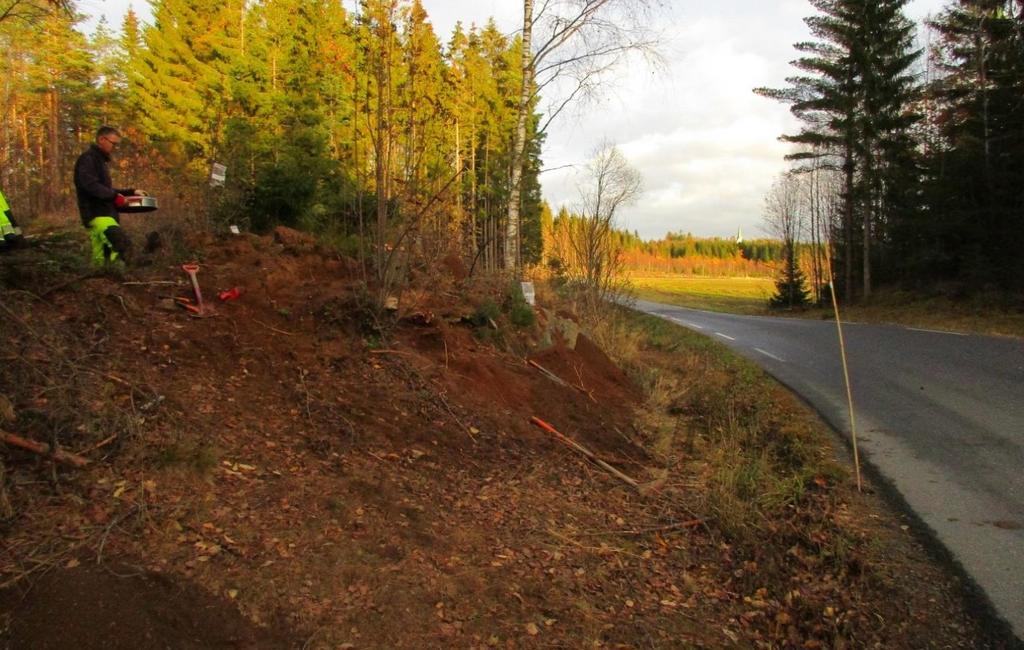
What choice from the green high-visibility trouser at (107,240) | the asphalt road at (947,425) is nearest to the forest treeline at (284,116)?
the green high-visibility trouser at (107,240)

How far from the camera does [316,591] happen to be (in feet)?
10.7

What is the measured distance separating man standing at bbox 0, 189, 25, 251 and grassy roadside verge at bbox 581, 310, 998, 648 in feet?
21.0

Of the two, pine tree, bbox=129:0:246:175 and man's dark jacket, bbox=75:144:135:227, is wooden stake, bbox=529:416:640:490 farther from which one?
pine tree, bbox=129:0:246:175

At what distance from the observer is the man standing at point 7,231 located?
19.0ft

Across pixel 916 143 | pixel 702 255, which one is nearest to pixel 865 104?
pixel 916 143

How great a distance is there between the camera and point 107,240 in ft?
21.7

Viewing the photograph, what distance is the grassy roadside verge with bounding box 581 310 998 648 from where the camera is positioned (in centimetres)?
373

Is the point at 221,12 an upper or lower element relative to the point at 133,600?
upper

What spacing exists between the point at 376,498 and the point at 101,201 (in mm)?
4795

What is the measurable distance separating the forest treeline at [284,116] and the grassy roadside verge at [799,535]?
3660 mm

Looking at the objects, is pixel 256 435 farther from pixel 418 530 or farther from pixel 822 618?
pixel 822 618

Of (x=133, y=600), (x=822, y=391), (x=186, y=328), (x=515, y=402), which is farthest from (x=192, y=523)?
(x=822, y=391)

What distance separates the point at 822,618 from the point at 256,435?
386cm

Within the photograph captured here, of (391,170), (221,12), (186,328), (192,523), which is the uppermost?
(221,12)
